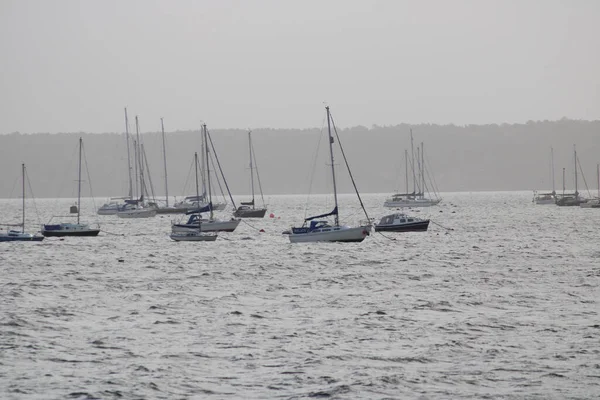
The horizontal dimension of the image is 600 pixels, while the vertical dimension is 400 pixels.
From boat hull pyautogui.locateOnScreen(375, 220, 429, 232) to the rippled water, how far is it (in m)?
24.4

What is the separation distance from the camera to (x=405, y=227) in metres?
88.5

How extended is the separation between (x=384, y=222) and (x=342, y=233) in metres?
20.1

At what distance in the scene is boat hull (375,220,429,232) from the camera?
289ft

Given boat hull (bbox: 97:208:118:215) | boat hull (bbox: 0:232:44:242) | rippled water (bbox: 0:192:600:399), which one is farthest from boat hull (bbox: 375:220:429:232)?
boat hull (bbox: 97:208:118:215)

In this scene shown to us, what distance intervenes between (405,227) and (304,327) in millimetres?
57108

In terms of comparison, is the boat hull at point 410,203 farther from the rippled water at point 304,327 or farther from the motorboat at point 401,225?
the rippled water at point 304,327

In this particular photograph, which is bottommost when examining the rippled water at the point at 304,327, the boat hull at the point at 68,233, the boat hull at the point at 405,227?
the rippled water at the point at 304,327

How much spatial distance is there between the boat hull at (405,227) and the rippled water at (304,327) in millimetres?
24363

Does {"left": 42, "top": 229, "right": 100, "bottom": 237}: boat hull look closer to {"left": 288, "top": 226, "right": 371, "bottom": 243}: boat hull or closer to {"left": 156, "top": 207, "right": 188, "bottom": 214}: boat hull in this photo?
{"left": 288, "top": 226, "right": 371, "bottom": 243}: boat hull

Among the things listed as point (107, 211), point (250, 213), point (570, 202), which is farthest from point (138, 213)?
point (570, 202)

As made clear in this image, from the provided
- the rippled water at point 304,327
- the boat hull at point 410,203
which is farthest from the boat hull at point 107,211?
the rippled water at point 304,327

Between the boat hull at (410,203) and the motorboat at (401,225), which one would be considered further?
the boat hull at (410,203)

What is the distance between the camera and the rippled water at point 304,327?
2380cm

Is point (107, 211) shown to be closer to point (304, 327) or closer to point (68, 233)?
point (68, 233)
